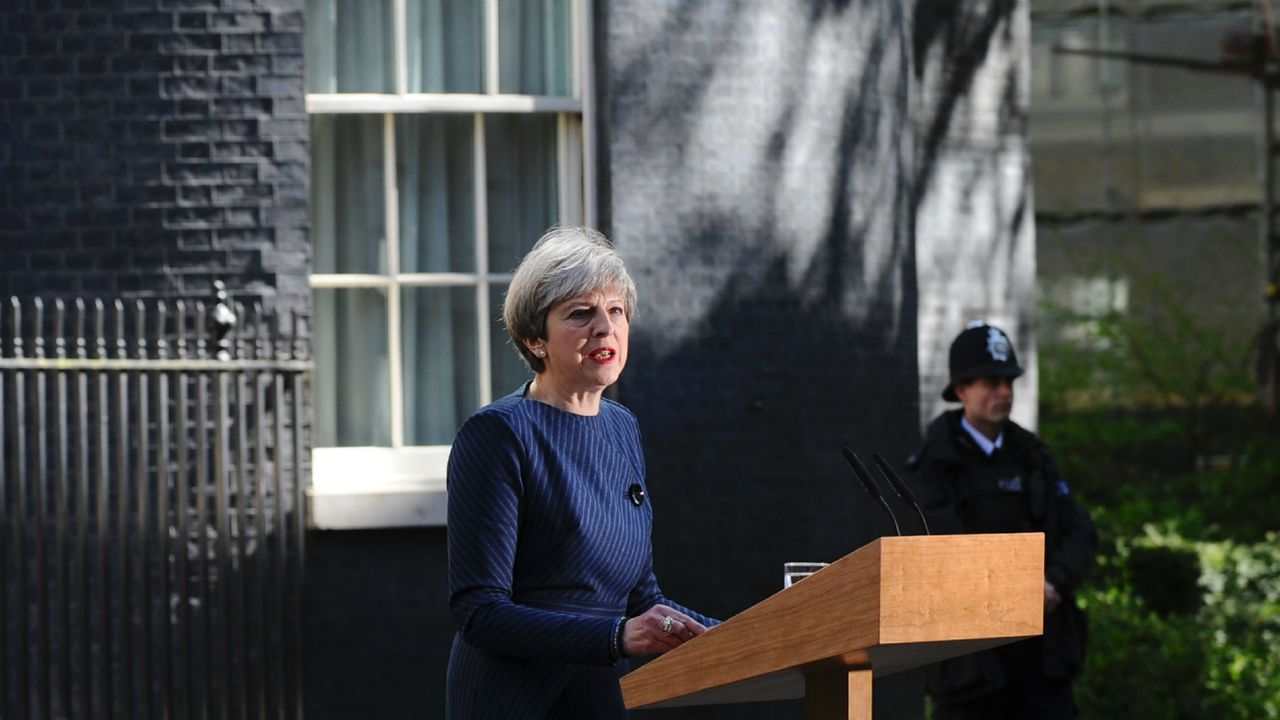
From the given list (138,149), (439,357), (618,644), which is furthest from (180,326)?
(618,644)

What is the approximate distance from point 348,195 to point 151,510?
158cm

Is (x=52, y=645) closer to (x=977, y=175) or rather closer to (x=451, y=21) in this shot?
(x=451, y=21)

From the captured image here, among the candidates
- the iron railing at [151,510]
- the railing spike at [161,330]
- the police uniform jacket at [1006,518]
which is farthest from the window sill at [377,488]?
the police uniform jacket at [1006,518]

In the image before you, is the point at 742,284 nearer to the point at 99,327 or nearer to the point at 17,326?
the point at 99,327

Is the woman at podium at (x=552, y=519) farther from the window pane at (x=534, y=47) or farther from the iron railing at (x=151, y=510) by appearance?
the window pane at (x=534, y=47)

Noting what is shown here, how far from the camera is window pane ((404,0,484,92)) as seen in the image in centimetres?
710

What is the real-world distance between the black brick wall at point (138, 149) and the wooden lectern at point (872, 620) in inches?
175

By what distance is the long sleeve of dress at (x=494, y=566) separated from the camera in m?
3.01

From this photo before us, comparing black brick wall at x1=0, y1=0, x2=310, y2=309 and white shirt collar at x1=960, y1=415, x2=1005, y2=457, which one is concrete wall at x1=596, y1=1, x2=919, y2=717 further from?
Answer: black brick wall at x1=0, y1=0, x2=310, y2=309

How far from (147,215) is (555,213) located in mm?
1733

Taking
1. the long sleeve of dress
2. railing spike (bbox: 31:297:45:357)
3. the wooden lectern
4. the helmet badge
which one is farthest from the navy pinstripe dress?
→ railing spike (bbox: 31:297:45:357)

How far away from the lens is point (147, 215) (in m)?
6.73

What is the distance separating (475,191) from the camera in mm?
7172

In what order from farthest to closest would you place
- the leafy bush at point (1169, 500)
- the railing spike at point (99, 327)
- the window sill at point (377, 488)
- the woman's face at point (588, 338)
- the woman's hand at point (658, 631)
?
1. the leafy bush at point (1169, 500)
2. the window sill at point (377, 488)
3. the railing spike at point (99, 327)
4. the woman's face at point (588, 338)
5. the woman's hand at point (658, 631)
